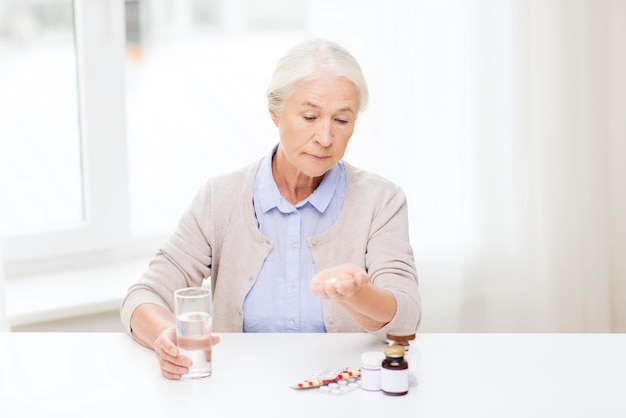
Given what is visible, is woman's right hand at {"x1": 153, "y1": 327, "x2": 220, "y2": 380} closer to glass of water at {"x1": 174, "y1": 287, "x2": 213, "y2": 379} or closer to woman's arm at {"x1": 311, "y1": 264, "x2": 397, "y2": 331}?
glass of water at {"x1": 174, "y1": 287, "x2": 213, "y2": 379}

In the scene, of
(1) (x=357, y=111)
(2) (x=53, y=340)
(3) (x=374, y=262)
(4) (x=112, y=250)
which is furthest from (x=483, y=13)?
(2) (x=53, y=340)

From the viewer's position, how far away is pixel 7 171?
3.08m

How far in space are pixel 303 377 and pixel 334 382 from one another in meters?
0.07

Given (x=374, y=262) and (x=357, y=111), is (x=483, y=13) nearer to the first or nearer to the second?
(x=357, y=111)

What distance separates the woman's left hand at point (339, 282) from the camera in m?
1.77

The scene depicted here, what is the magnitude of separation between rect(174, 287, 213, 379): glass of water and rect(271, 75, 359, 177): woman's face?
506mm

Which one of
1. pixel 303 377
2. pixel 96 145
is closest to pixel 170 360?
pixel 303 377

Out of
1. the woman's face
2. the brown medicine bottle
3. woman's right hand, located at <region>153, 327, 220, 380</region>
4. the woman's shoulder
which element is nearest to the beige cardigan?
the woman's shoulder

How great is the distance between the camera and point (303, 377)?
181cm

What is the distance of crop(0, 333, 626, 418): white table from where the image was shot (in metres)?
1.67

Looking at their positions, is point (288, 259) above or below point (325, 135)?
below

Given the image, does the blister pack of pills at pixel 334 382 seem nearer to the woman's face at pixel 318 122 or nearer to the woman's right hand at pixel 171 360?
the woman's right hand at pixel 171 360

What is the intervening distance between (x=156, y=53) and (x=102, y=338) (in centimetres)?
146

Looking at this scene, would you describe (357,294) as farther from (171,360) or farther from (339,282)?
(171,360)
